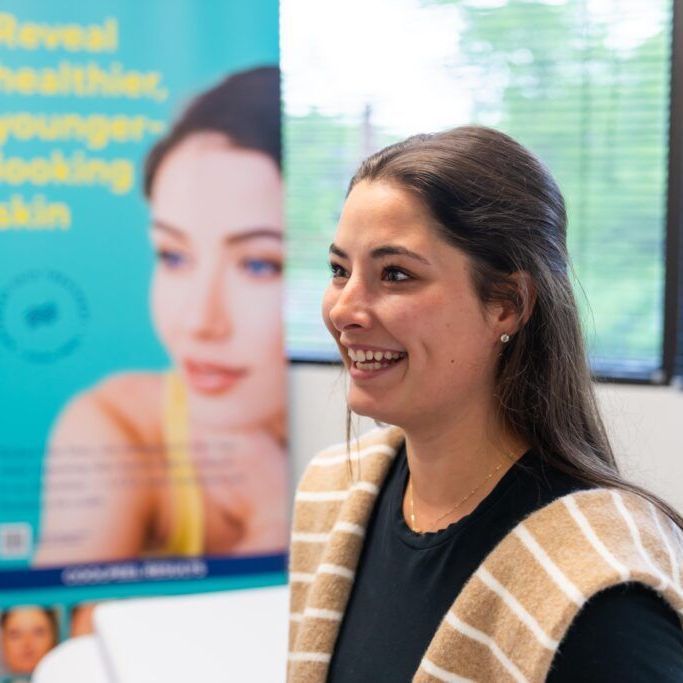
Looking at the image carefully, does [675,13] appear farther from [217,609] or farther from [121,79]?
[217,609]

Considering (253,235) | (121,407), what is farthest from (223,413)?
(253,235)

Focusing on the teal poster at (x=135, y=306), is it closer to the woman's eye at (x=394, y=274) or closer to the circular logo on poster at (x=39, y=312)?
the circular logo on poster at (x=39, y=312)

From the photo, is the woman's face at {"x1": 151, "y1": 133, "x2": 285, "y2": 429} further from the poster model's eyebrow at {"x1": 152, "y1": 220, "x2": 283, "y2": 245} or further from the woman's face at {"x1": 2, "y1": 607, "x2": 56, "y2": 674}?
the woman's face at {"x1": 2, "y1": 607, "x2": 56, "y2": 674}

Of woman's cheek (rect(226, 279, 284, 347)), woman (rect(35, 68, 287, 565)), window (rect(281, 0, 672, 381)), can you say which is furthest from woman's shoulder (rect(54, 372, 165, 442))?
window (rect(281, 0, 672, 381))

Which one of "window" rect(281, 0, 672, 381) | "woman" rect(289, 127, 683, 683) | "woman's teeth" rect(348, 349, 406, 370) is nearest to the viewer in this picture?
"woman" rect(289, 127, 683, 683)

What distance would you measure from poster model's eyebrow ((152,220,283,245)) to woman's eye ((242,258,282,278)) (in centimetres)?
7

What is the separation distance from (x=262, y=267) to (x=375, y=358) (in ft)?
6.18

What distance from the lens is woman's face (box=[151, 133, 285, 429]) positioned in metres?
3.06

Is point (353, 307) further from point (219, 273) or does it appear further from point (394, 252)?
point (219, 273)

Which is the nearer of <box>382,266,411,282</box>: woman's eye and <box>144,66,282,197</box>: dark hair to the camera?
<box>382,266,411,282</box>: woman's eye

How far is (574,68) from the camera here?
3.17 meters

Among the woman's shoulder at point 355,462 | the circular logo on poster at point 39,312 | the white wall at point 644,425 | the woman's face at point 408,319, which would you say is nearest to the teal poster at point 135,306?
the circular logo on poster at point 39,312

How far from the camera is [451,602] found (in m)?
1.23

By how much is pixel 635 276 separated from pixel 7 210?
1.97 meters
